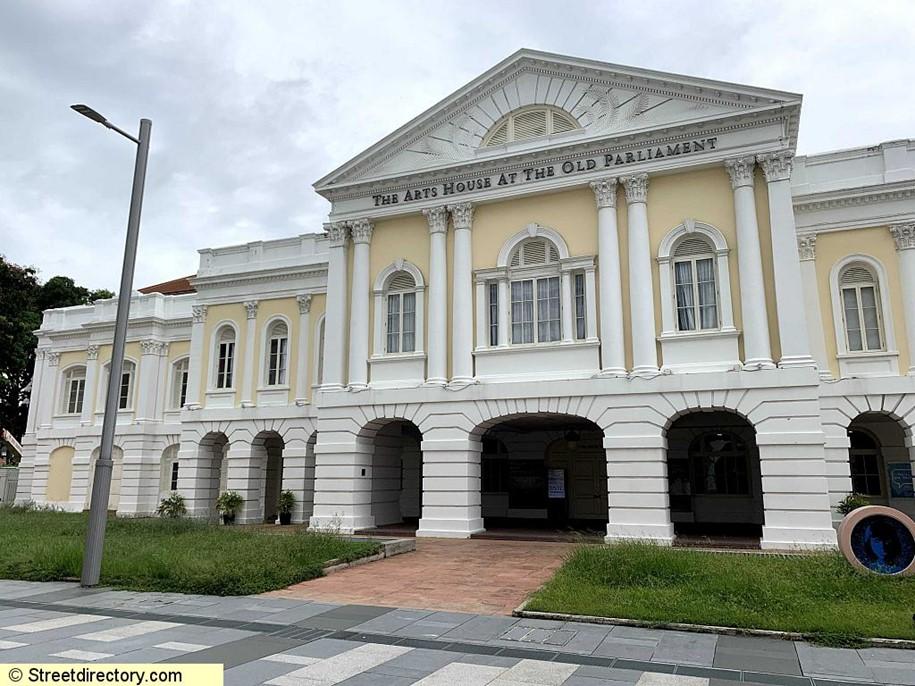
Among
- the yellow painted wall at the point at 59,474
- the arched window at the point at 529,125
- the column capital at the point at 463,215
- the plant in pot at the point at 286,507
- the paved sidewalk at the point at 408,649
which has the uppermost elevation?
the arched window at the point at 529,125

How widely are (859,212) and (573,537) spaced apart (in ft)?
35.5

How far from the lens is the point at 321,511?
19156 millimetres

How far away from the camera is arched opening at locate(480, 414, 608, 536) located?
2186 centimetres

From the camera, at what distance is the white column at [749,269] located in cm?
1588

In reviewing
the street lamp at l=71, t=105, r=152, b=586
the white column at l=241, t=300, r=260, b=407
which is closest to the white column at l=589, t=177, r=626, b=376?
the street lamp at l=71, t=105, r=152, b=586

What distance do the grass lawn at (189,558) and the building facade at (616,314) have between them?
5.20 metres

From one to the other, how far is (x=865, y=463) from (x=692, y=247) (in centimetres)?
751

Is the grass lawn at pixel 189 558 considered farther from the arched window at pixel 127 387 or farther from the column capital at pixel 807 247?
the arched window at pixel 127 387

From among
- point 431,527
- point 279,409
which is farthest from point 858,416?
point 279,409

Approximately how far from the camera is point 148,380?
29031 mm

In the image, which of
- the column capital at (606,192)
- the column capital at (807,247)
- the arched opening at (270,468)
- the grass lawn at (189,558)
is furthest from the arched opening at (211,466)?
the column capital at (807,247)

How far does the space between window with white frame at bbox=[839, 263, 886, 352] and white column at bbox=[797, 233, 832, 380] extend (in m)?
0.61

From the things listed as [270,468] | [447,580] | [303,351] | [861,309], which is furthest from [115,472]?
[861,309]

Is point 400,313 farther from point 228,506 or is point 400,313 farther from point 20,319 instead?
point 20,319
